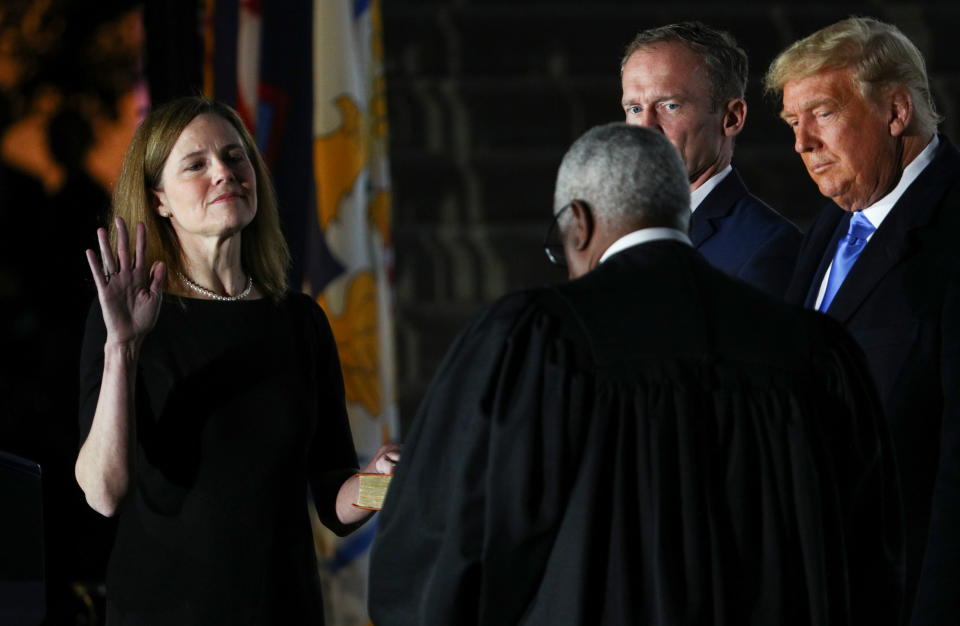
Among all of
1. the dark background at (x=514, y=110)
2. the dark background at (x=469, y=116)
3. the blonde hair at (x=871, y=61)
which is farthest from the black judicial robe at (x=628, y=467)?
the dark background at (x=514, y=110)

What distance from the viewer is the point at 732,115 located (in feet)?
8.54

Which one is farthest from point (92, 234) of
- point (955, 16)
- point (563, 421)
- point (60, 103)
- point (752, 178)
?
point (563, 421)

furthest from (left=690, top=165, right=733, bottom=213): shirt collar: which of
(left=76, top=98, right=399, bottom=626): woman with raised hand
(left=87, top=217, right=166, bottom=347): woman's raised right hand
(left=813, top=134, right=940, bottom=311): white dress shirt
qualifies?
(left=87, top=217, right=166, bottom=347): woman's raised right hand

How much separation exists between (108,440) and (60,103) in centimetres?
343

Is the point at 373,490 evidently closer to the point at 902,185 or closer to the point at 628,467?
the point at 628,467

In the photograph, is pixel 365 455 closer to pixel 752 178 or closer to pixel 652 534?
pixel 752 178

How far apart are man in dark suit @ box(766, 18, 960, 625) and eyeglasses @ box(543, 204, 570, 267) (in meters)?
0.57

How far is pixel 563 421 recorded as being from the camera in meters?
1.66

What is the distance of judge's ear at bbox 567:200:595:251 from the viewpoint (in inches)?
67.4

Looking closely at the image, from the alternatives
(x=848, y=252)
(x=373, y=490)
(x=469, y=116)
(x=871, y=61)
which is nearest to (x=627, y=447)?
(x=373, y=490)

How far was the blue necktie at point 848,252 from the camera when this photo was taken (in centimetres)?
226

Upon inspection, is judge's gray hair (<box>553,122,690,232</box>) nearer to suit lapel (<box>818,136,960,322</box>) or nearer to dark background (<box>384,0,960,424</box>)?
suit lapel (<box>818,136,960,322</box>)

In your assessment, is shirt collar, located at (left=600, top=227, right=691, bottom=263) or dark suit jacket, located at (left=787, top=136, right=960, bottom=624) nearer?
shirt collar, located at (left=600, top=227, right=691, bottom=263)

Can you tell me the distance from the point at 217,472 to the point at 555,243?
0.70 m
